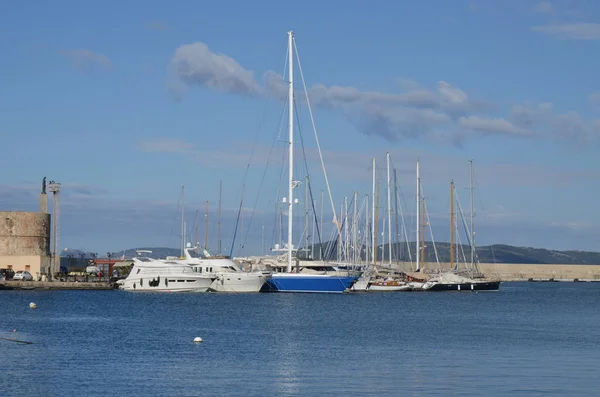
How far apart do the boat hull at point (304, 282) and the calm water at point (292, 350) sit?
25.6 ft

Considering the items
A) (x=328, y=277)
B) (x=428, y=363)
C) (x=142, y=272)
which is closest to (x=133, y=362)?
(x=428, y=363)

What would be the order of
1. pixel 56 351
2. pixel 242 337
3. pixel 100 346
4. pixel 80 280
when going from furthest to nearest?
pixel 80 280, pixel 242 337, pixel 100 346, pixel 56 351

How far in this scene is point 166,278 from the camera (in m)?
97.7

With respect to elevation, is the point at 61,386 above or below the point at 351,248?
below

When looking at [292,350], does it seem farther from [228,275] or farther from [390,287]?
[390,287]

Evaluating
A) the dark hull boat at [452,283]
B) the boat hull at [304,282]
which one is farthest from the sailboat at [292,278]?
the dark hull boat at [452,283]

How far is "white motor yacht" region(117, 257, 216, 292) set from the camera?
3780 inches

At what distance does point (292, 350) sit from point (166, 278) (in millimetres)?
52744

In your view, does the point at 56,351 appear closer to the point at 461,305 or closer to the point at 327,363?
the point at 327,363

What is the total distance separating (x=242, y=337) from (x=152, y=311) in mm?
22303

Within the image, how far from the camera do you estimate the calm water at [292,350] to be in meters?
34.4

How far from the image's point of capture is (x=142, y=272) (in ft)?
326

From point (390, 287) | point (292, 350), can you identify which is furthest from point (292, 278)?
point (292, 350)

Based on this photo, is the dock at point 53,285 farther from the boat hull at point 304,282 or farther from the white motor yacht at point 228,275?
the boat hull at point 304,282
